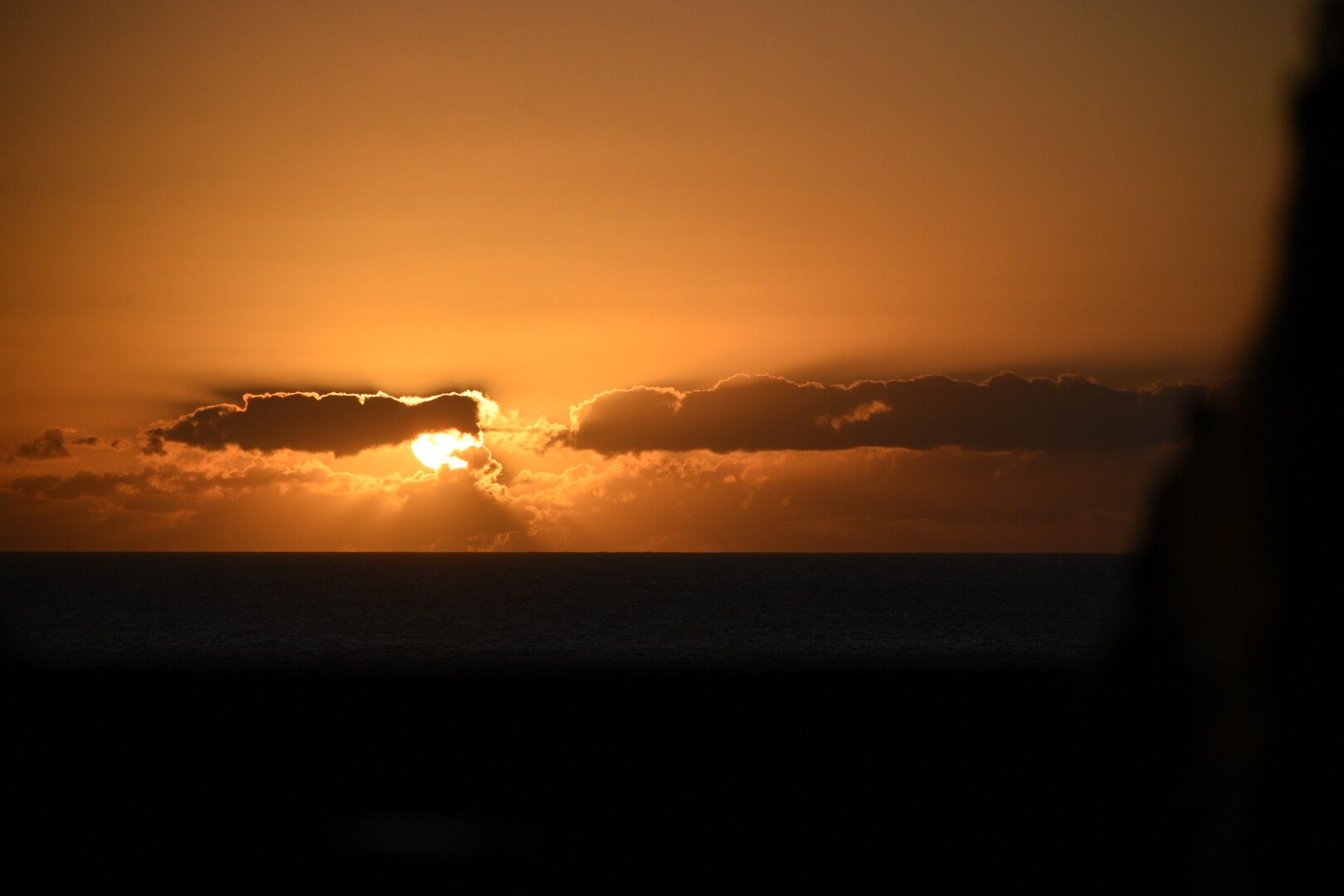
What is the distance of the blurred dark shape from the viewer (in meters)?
5.56

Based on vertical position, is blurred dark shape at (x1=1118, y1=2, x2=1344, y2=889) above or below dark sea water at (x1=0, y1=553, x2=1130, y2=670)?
above

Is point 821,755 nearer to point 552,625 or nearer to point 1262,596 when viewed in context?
point 1262,596

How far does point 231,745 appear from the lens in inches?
411

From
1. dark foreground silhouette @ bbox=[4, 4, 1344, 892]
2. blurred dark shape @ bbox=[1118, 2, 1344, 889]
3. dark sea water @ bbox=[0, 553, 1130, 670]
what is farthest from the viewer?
dark sea water @ bbox=[0, 553, 1130, 670]

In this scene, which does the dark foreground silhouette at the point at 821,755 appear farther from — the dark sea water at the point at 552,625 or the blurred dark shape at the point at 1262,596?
the dark sea water at the point at 552,625

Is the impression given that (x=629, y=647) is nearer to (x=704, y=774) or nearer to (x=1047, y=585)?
(x=704, y=774)

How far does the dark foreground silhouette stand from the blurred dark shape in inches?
0.5

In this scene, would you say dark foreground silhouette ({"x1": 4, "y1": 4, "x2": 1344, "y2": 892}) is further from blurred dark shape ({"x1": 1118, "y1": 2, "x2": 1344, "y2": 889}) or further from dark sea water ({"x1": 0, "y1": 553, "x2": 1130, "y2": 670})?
dark sea water ({"x1": 0, "y1": 553, "x2": 1130, "y2": 670})

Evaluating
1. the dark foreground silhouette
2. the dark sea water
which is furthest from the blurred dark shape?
the dark sea water

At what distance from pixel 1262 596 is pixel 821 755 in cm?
484

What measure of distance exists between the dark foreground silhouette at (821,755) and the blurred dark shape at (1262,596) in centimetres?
1

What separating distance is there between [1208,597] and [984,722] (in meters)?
4.19

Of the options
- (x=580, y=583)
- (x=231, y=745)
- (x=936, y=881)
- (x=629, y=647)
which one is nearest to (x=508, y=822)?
(x=231, y=745)

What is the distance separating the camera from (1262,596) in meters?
5.75
